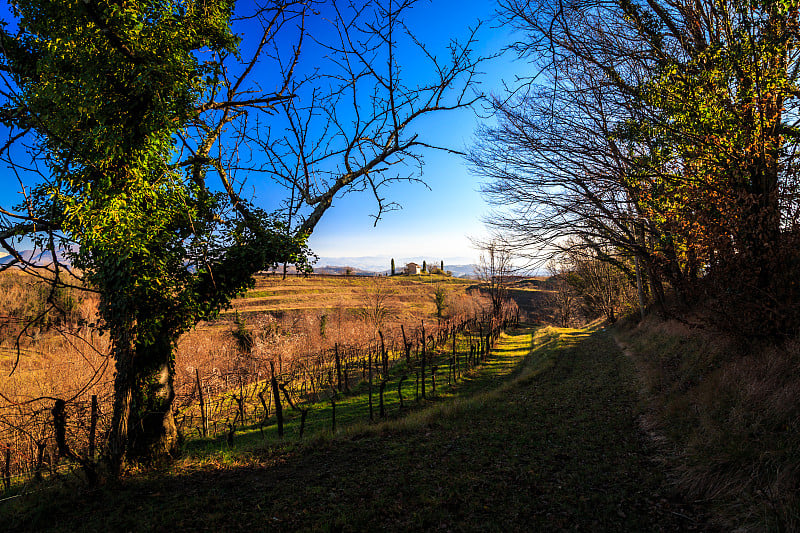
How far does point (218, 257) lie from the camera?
771 cm

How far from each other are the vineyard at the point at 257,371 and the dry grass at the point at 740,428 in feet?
22.8

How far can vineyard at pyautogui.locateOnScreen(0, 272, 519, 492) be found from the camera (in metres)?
7.55

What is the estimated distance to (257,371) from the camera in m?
24.7

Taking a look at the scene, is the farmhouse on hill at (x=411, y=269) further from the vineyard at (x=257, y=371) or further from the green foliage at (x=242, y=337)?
the green foliage at (x=242, y=337)

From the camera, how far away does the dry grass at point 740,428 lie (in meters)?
3.88

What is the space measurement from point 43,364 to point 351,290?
42.3 m

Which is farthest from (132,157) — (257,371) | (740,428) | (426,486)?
(257,371)

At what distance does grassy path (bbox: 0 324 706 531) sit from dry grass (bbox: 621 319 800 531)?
53 centimetres

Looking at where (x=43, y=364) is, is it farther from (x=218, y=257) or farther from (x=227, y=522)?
(x=227, y=522)

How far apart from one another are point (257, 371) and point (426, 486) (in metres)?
21.9

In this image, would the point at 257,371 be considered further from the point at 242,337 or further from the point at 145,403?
the point at 145,403

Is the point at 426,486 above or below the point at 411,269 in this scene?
below

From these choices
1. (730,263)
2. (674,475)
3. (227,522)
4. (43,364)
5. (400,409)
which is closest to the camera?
(227,522)

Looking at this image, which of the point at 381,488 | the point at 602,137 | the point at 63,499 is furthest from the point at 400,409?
the point at 602,137
